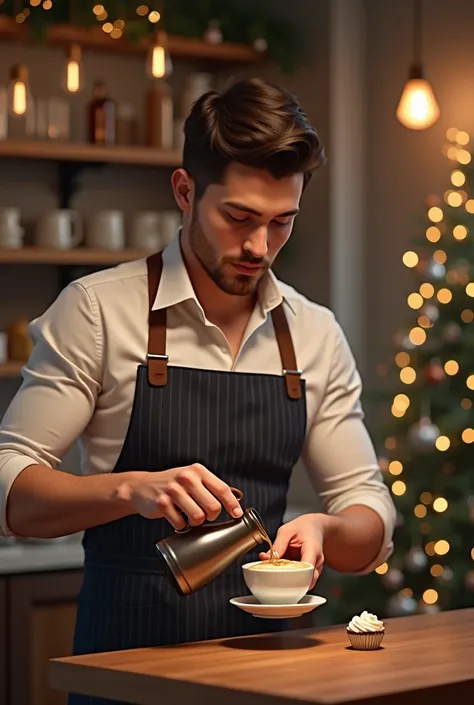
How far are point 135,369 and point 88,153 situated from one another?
2.52 metres

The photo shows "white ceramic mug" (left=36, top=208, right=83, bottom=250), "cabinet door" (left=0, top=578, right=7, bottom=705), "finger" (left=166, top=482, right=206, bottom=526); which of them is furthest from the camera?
"white ceramic mug" (left=36, top=208, right=83, bottom=250)

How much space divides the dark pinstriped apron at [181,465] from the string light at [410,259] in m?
2.20

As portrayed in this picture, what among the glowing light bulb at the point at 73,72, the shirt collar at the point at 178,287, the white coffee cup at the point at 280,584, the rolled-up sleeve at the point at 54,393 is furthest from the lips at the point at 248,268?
the glowing light bulb at the point at 73,72

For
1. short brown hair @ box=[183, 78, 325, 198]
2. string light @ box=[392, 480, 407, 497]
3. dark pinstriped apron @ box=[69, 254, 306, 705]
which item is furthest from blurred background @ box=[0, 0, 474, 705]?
short brown hair @ box=[183, 78, 325, 198]

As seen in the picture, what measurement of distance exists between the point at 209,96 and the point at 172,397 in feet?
1.64

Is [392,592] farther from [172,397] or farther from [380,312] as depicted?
[172,397]

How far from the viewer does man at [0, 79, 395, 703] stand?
2131 mm

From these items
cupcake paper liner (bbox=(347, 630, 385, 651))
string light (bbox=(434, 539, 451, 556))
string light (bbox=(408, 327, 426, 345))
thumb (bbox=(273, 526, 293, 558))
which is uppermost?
string light (bbox=(408, 327, 426, 345))

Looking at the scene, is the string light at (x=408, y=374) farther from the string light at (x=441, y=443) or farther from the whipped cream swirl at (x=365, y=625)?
the whipped cream swirl at (x=365, y=625)

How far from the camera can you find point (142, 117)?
5043mm

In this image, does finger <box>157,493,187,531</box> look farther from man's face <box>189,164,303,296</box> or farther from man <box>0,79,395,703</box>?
man's face <box>189,164,303,296</box>

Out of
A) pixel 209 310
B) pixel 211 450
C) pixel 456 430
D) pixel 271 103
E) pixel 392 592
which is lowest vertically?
pixel 392 592

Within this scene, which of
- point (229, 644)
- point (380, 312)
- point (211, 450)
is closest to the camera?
point (229, 644)

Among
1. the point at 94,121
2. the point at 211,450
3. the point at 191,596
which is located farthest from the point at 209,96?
the point at 94,121
